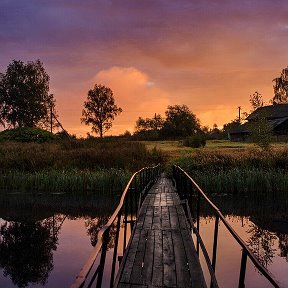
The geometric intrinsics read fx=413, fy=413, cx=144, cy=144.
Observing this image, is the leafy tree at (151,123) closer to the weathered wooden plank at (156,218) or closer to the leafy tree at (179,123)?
the leafy tree at (179,123)

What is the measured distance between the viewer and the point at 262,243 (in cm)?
1556

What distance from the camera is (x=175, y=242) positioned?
9.75 metres

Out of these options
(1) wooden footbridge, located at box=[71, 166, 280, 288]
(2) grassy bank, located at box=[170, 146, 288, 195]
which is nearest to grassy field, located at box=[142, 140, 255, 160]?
(2) grassy bank, located at box=[170, 146, 288, 195]

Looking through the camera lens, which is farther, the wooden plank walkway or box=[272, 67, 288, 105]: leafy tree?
box=[272, 67, 288, 105]: leafy tree

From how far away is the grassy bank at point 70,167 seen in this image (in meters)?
28.6

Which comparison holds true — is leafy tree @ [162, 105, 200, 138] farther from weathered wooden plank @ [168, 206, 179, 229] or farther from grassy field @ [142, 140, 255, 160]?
weathered wooden plank @ [168, 206, 179, 229]

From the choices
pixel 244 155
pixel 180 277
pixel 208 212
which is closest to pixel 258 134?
pixel 244 155

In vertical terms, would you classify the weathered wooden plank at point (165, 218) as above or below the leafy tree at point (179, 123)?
below

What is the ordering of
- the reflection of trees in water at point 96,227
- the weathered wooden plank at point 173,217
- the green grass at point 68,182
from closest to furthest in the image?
the weathered wooden plank at point 173,217 → the reflection of trees in water at point 96,227 → the green grass at point 68,182

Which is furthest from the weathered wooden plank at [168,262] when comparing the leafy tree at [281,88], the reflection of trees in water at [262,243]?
the leafy tree at [281,88]

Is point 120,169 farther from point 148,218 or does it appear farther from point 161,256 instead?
point 161,256

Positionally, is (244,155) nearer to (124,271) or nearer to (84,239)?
(84,239)

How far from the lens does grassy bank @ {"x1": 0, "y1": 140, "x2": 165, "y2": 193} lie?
94.0 ft

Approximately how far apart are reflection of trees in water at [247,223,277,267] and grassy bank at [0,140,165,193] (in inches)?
475
